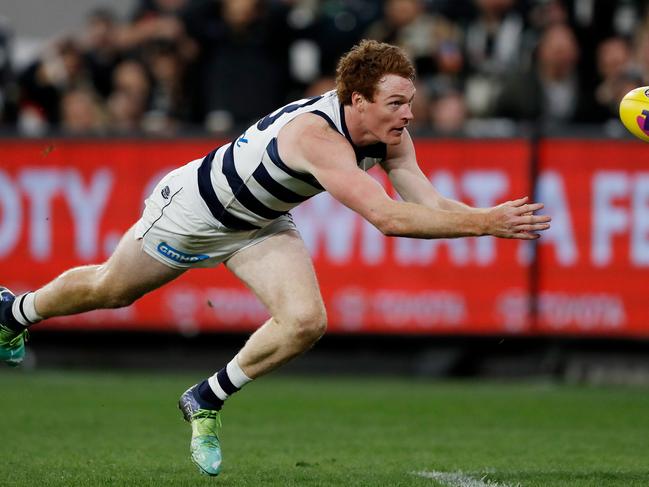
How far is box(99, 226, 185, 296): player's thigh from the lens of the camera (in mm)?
7820

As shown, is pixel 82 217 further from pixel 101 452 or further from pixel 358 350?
pixel 101 452

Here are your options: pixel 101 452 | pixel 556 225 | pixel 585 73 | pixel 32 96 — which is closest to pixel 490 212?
pixel 101 452

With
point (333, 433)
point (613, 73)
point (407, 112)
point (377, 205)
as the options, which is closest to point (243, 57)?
point (613, 73)

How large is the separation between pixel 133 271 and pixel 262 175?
1.05 metres

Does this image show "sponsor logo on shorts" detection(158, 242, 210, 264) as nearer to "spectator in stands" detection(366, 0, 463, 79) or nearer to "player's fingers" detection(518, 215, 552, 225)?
"player's fingers" detection(518, 215, 552, 225)

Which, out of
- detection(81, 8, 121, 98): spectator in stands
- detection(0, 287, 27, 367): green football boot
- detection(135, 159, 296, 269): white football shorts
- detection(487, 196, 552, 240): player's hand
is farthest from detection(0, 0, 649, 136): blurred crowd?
detection(487, 196, 552, 240): player's hand

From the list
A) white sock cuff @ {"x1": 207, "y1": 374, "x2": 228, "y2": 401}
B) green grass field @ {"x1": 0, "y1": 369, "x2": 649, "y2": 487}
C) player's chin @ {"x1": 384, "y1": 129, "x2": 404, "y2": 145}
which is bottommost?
green grass field @ {"x1": 0, "y1": 369, "x2": 649, "y2": 487}

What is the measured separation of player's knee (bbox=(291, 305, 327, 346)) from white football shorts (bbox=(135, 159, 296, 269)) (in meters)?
0.60

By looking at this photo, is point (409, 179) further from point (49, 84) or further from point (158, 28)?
point (49, 84)

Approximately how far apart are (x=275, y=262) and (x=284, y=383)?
19.1 feet

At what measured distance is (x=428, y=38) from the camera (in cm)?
1448

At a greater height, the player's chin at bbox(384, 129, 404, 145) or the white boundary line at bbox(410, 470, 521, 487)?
the player's chin at bbox(384, 129, 404, 145)

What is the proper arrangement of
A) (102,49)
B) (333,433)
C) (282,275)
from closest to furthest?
(282,275)
(333,433)
(102,49)

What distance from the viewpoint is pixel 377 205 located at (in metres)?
6.78
